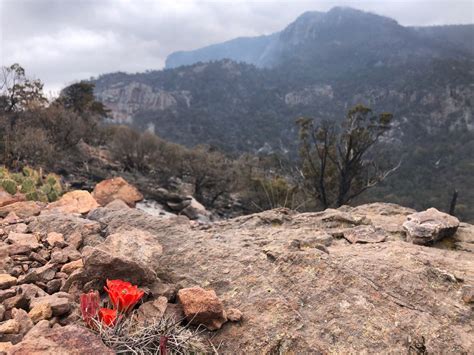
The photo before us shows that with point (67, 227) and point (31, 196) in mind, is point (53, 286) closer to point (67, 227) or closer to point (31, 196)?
point (67, 227)

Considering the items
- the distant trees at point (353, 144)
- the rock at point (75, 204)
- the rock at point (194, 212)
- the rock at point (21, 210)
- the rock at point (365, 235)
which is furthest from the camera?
the distant trees at point (353, 144)

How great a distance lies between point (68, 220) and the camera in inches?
161

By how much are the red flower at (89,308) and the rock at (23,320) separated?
0.27 metres

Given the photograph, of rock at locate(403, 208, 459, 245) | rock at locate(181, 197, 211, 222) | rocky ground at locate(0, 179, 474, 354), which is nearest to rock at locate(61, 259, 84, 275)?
rocky ground at locate(0, 179, 474, 354)

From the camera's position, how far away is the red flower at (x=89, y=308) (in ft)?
7.50

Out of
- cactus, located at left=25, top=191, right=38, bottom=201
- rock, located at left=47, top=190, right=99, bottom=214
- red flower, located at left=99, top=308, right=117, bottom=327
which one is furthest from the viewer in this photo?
cactus, located at left=25, top=191, right=38, bottom=201

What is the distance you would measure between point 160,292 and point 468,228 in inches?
138

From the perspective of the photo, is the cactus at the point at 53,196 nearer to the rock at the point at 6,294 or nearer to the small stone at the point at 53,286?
the small stone at the point at 53,286

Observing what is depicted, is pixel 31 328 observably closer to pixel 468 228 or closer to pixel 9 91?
pixel 468 228

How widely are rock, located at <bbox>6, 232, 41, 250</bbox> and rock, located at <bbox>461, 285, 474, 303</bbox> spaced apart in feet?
10.8

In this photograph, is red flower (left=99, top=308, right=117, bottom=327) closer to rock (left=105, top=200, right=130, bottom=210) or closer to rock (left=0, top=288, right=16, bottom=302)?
rock (left=0, top=288, right=16, bottom=302)

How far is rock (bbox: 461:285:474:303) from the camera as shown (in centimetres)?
280

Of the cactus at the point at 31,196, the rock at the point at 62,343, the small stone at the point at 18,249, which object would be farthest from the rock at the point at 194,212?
the rock at the point at 62,343

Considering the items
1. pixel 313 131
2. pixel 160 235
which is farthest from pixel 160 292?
pixel 313 131
